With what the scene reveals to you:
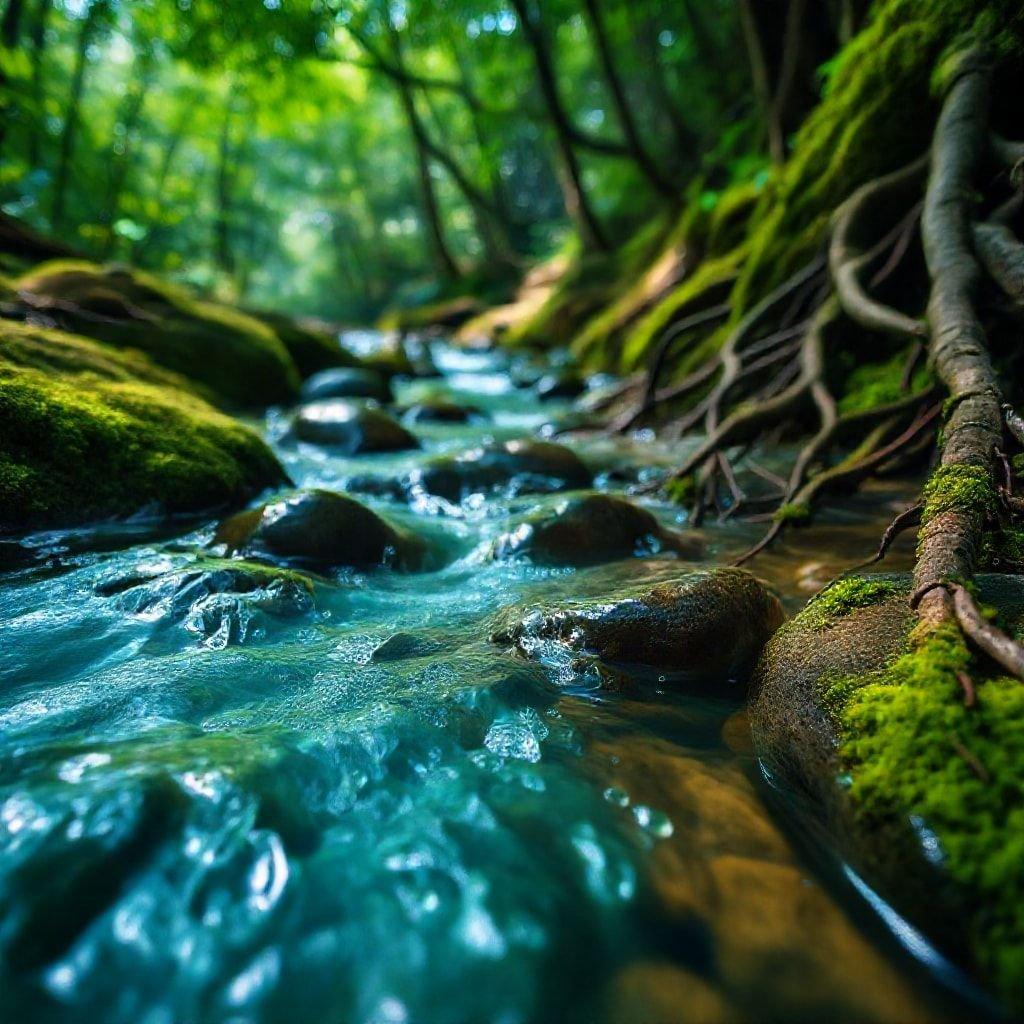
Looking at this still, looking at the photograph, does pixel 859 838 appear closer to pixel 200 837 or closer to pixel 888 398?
pixel 200 837

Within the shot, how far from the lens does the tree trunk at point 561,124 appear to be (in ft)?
32.0

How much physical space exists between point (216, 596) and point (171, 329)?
588 cm

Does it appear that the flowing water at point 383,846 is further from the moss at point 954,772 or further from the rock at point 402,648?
the moss at point 954,772

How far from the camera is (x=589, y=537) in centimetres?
341

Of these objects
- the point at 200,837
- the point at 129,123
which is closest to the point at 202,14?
the point at 129,123

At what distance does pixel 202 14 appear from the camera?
9.84 m

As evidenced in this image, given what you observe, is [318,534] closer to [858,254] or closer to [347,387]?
[858,254]

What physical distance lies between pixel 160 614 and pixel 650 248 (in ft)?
40.6

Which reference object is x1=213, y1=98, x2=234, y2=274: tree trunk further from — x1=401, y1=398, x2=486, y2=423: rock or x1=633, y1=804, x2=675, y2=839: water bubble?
x1=633, y1=804, x2=675, y2=839: water bubble

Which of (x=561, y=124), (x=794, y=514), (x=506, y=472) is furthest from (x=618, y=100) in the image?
(x=794, y=514)

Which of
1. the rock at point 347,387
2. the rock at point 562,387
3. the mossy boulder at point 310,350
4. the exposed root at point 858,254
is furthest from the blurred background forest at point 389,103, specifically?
the rock at point 347,387

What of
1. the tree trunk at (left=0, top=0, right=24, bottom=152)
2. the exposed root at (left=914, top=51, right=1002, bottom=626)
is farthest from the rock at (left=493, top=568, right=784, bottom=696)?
the tree trunk at (left=0, top=0, right=24, bottom=152)

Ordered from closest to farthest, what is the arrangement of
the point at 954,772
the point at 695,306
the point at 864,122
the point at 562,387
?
the point at 954,772, the point at 864,122, the point at 695,306, the point at 562,387

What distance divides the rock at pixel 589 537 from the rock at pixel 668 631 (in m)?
0.88
